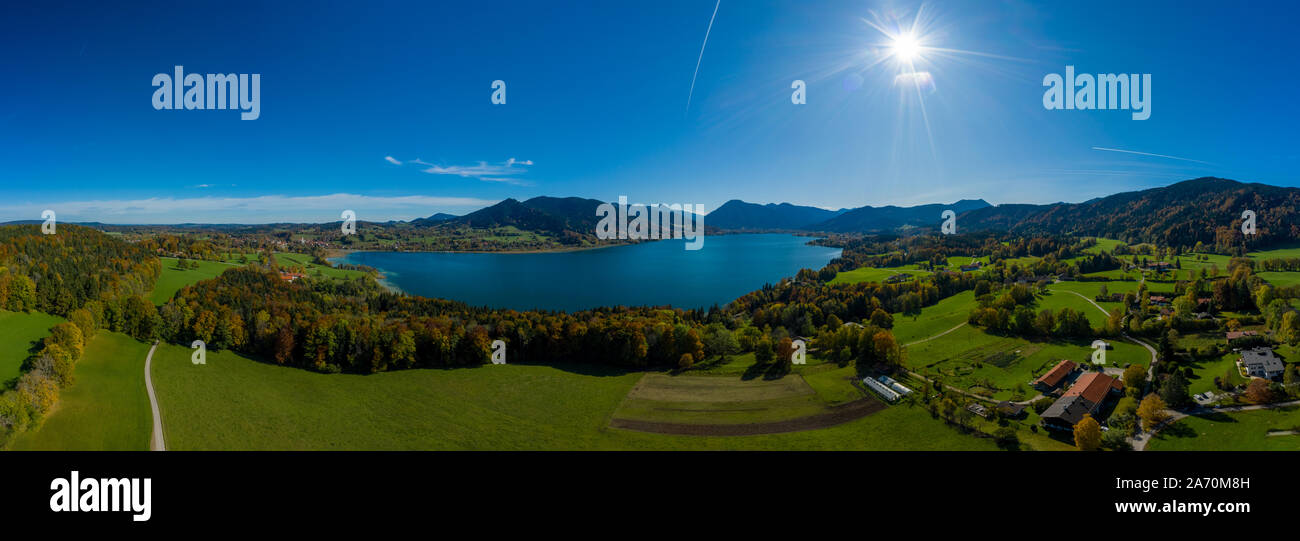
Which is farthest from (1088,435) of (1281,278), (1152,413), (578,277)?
(578,277)

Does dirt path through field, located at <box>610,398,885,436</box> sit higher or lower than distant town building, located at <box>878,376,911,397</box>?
lower

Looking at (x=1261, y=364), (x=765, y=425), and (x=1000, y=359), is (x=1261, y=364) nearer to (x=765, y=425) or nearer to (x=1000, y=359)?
(x=1000, y=359)

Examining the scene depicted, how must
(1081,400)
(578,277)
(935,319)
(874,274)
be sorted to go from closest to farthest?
(1081,400)
(935,319)
(874,274)
(578,277)

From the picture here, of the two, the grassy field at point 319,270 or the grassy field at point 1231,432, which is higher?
the grassy field at point 319,270

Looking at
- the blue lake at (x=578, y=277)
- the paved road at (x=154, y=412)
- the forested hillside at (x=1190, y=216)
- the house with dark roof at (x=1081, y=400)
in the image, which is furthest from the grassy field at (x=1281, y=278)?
the paved road at (x=154, y=412)

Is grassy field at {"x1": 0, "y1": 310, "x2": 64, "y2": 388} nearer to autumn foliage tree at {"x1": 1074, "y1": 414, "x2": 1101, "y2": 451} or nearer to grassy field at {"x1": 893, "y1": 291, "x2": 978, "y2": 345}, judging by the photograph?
autumn foliage tree at {"x1": 1074, "y1": 414, "x2": 1101, "y2": 451}

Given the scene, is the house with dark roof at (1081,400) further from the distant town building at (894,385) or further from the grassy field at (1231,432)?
the distant town building at (894,385)

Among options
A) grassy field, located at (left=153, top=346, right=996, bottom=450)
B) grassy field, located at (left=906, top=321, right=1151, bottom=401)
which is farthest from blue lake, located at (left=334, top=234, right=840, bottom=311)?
grassy field, located at (left=153, top=346, right=996, bottom=450)
